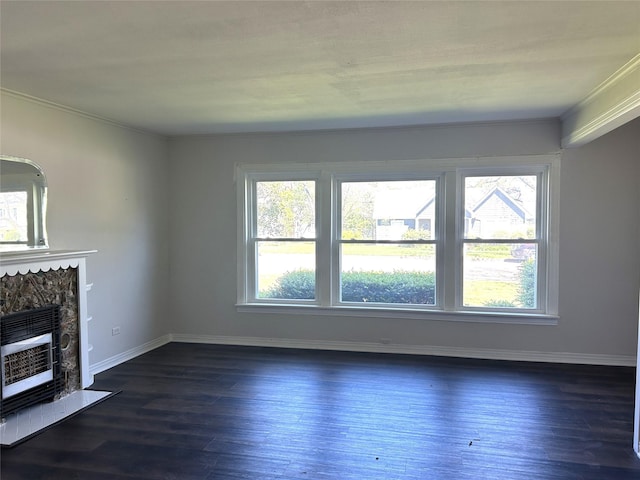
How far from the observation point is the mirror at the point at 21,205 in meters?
3.41

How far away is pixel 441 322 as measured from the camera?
487cm

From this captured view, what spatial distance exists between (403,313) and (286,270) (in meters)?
1.51

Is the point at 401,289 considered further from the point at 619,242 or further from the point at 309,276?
the point at 619,242

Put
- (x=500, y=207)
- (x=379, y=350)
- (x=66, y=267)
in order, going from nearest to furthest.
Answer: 1. (x=66, y=267)
2. (x=500, y=207)
3. (x=379, y=350)

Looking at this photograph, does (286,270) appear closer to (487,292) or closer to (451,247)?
(451,247)

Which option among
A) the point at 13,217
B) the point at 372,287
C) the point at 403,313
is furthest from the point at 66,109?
the point at 403,313

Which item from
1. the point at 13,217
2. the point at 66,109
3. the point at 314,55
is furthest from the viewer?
the point at 66,109

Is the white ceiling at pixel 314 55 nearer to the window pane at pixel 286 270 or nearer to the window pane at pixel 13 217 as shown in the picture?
the window pane at pixel 13 217

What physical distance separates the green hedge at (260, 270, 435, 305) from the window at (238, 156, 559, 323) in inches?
0.5

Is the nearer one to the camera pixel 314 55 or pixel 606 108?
pixel 314 55

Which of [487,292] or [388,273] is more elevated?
[388,273]

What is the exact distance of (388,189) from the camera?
5074 millimetres

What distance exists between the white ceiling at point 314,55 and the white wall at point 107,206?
281 millimetres

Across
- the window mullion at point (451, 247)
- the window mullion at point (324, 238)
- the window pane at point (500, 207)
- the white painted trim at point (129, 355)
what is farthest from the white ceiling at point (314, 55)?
the white painted trim at point (129, 355)
